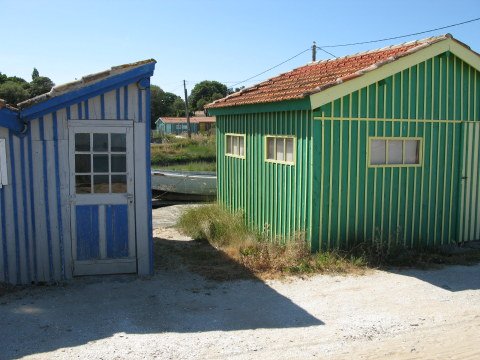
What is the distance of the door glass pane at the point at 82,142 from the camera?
22.9ft

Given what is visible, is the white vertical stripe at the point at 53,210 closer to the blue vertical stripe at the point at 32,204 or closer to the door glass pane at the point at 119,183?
the blue vertical stripe at the point at 32,204

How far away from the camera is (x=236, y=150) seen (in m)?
11.1

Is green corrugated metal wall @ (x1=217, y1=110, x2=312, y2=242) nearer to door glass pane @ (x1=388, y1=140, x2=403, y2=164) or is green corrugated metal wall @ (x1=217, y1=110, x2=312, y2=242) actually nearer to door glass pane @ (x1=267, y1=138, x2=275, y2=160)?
door glass pane @ (x1=267, y1=138, x2=275, y2=160)

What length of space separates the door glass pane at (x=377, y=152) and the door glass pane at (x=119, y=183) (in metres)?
4.16

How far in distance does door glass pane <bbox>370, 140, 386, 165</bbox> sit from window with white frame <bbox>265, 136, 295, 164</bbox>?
53.0 inches

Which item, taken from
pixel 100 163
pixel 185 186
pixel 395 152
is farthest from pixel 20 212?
pixel 185 186

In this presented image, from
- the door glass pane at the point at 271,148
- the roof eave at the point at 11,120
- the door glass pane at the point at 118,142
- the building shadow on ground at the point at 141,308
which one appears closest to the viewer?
the building shadow on ground at the point at 141,308

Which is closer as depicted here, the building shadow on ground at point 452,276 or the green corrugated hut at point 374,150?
the building shadow on ground at point 452,276

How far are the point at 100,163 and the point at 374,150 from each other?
4.56 m

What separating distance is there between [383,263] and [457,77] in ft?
12.2

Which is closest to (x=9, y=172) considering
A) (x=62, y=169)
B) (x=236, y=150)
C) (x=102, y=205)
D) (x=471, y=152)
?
(x=62, y=169)

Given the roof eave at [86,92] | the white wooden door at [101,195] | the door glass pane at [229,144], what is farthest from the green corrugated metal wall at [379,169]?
the white wooden door at [101,195]

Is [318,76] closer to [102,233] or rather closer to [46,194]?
[102,233]

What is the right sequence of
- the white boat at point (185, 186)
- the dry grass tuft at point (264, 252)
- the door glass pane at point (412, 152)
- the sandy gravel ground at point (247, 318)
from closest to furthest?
the sandy gravel ground at point (247, 318) → the dry grass tuft at point (264, 252) → the door glass pane at point (412, 152) → the white boat at point (185, 186)
